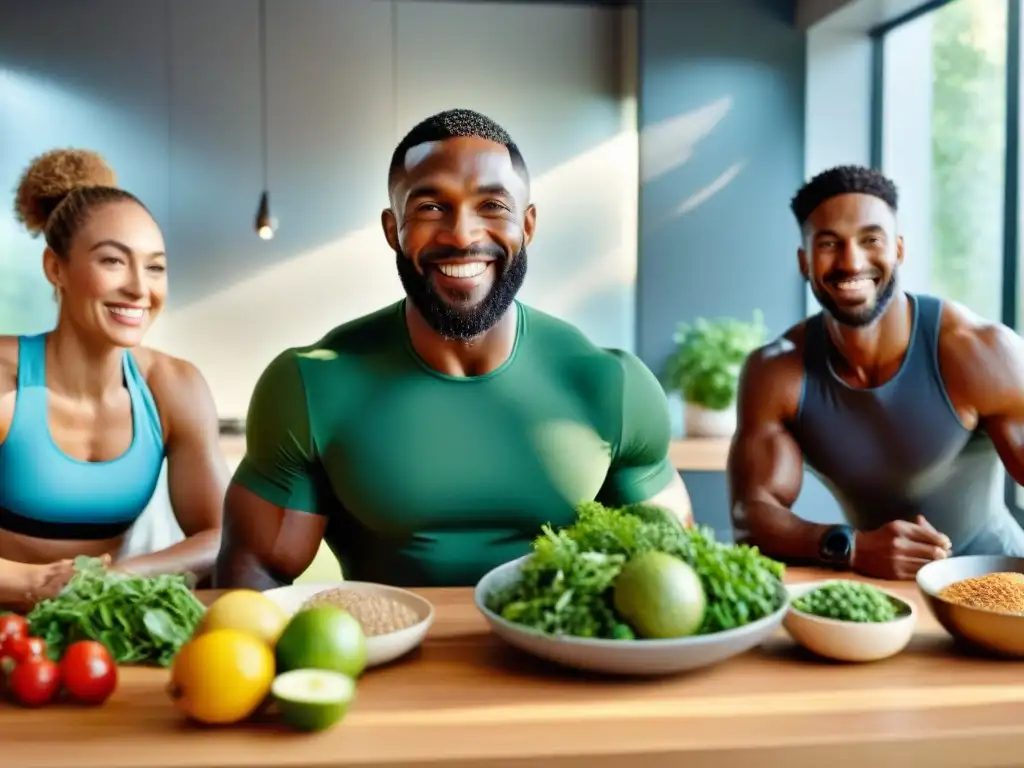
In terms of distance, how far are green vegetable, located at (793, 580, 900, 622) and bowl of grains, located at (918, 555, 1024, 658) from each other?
63 mm

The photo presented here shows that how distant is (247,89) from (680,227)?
207 cm

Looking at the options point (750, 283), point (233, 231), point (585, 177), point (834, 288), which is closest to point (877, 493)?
point (834, 288)

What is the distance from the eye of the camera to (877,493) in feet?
7.27

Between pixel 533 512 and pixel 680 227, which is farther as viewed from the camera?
pixel 680 227

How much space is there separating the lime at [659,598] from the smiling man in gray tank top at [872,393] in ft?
2.80

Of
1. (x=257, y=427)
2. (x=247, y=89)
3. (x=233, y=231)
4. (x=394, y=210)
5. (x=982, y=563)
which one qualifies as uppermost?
(x=247, y=89)

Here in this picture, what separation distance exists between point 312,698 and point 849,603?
2.25 ft

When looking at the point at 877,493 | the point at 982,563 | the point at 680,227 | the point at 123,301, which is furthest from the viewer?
the point at 680,227

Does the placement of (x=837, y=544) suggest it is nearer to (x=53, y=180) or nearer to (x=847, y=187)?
(x=847, y=187)

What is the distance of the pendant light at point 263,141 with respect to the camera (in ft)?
15.1

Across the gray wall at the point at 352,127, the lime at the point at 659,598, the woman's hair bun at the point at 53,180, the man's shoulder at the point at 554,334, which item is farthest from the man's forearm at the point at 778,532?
the gray wall at the point at 352,127

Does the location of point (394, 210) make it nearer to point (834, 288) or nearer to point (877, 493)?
point (834, 288)

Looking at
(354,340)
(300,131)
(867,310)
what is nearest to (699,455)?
(867,310)

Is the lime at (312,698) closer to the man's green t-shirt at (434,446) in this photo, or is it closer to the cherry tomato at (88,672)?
the cherry tomato at (88,672)
